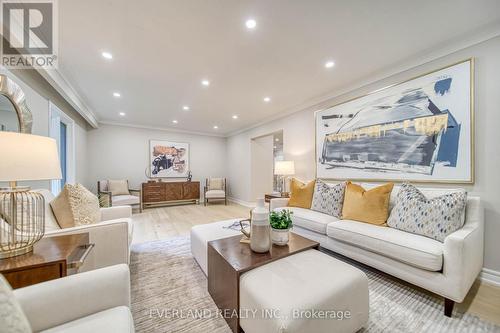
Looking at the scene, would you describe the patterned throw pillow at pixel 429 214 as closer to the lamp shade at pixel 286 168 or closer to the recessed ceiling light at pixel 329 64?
the recessed ceiling light at pixel 329 64

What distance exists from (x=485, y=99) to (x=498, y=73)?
0.79ft

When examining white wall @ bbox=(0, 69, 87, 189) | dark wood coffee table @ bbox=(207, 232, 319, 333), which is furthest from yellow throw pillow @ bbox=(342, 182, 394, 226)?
white wall @ bbox=(0, 69, 87, 189)

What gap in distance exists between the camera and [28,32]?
1792mm

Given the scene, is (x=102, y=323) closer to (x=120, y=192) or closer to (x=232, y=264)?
(x=232, y=264)

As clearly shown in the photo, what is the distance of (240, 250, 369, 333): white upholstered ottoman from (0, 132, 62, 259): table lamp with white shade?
1287mm

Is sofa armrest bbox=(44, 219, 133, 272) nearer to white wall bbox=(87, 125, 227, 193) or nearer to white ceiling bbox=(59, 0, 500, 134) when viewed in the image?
white ceiling bbox=(59, 0, 500, 134)

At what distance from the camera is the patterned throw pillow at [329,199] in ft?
8.35

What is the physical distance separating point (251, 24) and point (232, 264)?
2.04 metres

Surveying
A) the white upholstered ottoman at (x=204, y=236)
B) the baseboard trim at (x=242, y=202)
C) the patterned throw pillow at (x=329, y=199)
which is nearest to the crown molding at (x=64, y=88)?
the white upholstered ottoman at (x=204, y=236)

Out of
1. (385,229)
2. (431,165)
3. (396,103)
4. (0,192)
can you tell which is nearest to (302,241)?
(385,229)

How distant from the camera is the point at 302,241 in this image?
167 cm

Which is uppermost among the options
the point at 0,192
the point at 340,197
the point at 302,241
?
the point at 0,192

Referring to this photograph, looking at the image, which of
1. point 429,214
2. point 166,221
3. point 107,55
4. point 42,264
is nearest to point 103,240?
point 42,264

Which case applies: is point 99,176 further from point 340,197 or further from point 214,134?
point 340,197
